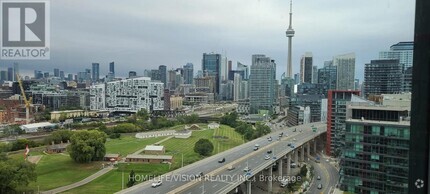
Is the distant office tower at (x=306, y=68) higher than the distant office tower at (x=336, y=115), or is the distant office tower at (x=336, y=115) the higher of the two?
the distant office tower at (x=306, y=68)

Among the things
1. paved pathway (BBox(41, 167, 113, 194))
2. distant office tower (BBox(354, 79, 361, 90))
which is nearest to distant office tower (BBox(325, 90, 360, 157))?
paved pathway (BBox(41, 167, 113, 194))

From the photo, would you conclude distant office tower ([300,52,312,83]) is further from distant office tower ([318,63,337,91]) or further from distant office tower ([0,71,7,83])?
distant office tower ([0,71,7,83])

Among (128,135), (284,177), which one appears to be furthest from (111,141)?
(284,177)

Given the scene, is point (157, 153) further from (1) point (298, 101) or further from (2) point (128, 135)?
(1) point (298, 101)

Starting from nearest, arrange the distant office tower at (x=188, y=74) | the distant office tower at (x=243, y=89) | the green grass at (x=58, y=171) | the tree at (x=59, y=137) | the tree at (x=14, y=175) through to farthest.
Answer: the tree at (x=14, y=175) < the green grass at (x=58, y=171) < the tree at (x=59, y=137) < the distant office tower at (x=243, y=89) < the distant office tower at (x=188, y=74)

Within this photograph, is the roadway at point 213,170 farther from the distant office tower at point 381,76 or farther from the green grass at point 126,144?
the distant office tower at point 381,76

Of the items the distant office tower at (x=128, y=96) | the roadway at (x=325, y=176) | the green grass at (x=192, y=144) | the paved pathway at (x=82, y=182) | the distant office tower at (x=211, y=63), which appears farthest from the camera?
the distant office tower at (x=211, y=63)

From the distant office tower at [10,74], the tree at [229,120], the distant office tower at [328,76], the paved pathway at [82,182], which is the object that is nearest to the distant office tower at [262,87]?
the distant office tower at [328,76]
